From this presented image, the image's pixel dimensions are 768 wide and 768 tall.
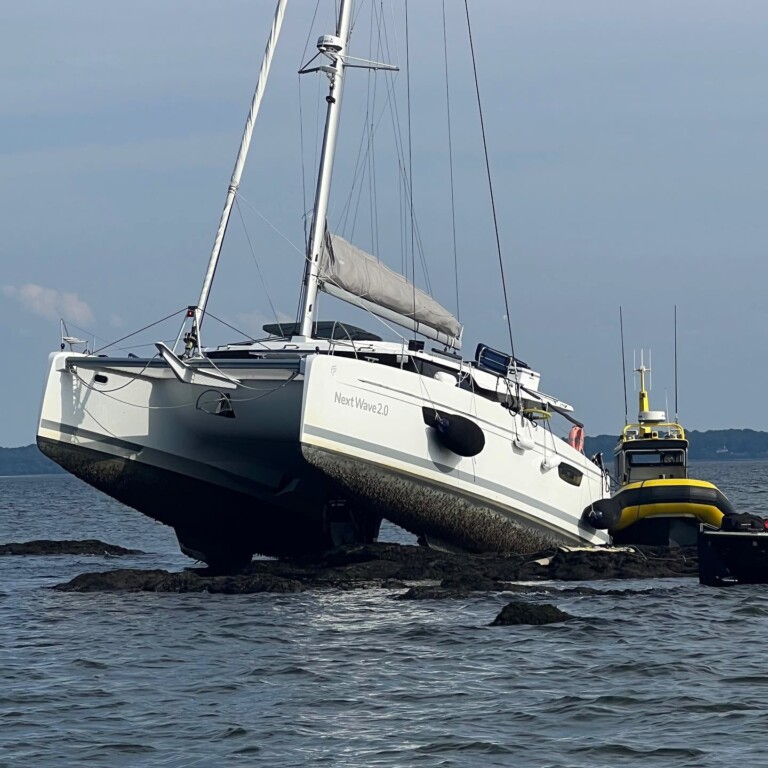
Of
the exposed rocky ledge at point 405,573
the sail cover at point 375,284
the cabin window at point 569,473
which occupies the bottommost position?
the exposed rocky ledge at point 405,573

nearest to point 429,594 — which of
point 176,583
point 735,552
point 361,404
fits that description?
point 361,404

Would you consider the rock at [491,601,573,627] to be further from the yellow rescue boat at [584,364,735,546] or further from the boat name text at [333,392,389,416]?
the yellow rescue boat at [584,364,735,546]

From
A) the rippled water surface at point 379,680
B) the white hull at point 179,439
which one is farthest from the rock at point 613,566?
the white hull at point 179,439

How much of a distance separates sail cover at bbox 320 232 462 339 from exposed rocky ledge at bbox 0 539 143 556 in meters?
7.82

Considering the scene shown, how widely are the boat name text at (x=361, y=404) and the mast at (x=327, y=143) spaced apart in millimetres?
2364

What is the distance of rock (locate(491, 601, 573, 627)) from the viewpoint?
44.3 feet

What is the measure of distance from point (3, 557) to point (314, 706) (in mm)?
14541

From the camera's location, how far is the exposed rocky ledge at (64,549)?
2411cm

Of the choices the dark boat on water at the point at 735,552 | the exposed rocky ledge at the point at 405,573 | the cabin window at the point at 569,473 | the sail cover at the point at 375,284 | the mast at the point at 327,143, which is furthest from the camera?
the cabin window at the point at 569,473

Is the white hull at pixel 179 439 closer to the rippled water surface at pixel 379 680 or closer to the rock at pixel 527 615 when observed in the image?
the rippled water surface at pixel 379 680

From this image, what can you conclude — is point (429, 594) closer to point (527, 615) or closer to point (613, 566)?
point (527, 615)

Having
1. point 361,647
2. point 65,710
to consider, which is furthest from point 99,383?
point 65,710

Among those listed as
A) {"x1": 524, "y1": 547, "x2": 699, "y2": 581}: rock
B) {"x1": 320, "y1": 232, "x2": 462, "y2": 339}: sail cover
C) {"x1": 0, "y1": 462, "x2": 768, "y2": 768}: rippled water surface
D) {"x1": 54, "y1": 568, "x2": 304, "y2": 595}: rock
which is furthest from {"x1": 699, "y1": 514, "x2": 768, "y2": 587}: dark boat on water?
{"x1": 320, "y1": 232, "x2": 462, "y2": 339}: sail cover

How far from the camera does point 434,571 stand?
1741cm
